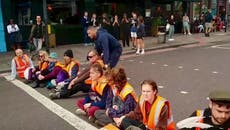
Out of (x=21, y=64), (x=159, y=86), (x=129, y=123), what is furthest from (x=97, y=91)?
(x=21, y=64)

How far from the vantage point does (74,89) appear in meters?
8.73

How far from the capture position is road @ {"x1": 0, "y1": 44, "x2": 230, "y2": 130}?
23.8ft

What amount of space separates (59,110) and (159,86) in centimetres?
305

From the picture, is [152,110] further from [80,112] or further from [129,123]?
[80,112]

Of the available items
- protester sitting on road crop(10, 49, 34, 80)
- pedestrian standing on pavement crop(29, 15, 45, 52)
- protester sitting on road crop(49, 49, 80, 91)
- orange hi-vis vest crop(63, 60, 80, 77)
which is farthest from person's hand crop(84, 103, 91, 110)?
pedestrian standing on pavement crop(29, 15, 45, 52)

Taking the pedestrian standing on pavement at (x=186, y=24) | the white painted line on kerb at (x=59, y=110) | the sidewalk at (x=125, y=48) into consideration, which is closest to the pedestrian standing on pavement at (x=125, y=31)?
the sidewalk at (x=125, y=48)

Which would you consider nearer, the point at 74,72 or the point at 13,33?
the point at 74,72

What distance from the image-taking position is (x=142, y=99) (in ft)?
17.3

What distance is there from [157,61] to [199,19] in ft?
41.0

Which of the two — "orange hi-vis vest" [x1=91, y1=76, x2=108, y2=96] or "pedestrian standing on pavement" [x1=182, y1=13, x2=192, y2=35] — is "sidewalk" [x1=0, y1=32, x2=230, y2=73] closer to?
"pedestrian standing on pavement" [x1=182, y1=13, x2=192, y2=35]

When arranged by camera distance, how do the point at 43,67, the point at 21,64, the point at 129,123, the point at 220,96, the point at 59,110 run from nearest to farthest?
the point at 220,96 → the point at 129,123 → the point at 59,110 → the point at 43,67 → the point at 21,64

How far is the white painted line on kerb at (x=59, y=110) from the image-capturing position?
266 inches

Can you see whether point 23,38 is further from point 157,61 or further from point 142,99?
point 142,99

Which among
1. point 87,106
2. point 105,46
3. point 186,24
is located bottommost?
point 87,106
